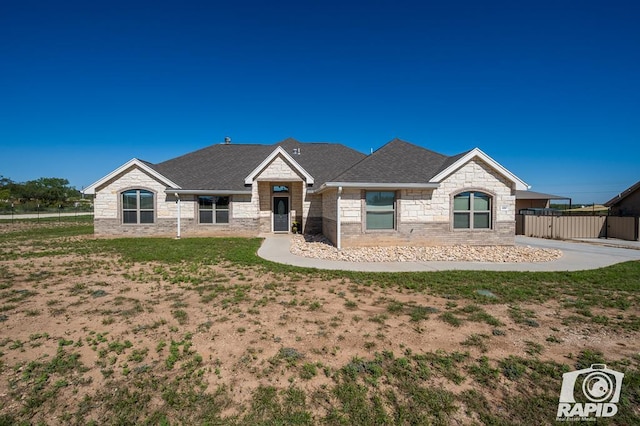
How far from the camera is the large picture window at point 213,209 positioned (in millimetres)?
16969

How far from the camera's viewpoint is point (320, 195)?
1778 cm

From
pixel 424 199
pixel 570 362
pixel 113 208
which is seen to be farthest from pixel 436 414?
pixel 113 208

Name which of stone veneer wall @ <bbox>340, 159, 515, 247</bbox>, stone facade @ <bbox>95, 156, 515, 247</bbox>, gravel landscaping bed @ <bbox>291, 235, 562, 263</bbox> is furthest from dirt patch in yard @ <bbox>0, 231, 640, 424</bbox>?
stone facade @ <bbox>95, 156, 515, 247</bbox>

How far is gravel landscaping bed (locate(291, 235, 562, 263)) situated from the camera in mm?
10414

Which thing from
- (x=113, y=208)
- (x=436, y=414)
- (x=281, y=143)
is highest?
(x=281, y=143)

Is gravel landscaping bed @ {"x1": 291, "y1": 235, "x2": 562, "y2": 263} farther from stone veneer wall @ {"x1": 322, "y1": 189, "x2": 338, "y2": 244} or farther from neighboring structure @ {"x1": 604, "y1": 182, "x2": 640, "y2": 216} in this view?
neighboring structure @ {"x1": 604, "y1": 182, "x2": 640, "y2": 216}

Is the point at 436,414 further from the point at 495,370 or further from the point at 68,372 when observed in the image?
the point at 68,372

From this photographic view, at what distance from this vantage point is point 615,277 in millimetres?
7957

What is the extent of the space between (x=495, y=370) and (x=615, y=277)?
24.6 feet

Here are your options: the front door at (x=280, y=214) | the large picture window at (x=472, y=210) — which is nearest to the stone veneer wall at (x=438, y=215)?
the large picture window at (x=472, y=210)

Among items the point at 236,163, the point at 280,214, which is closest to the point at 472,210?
the point at 280,214

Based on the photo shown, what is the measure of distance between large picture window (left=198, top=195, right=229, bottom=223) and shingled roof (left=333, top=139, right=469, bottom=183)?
26.5 ft

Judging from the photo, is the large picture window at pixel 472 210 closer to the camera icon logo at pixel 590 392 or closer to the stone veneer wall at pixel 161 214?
the camera icon logo at pixel 590 392

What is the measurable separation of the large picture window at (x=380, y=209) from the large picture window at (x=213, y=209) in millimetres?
8982
